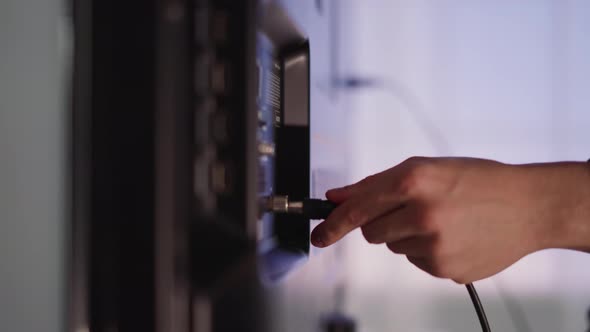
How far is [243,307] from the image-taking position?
318 millimetres

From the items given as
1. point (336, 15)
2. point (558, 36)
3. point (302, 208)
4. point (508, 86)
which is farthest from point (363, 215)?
point (558, 36)

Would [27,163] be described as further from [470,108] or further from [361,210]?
[470,108]

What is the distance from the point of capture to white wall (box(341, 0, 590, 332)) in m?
1.02

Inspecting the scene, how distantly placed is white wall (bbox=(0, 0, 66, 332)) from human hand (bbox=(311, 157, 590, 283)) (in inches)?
9.6

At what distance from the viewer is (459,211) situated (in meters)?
0.36

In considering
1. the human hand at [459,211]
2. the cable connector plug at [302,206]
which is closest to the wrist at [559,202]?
the human hand at [459,211]

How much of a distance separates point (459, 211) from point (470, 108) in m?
0.77

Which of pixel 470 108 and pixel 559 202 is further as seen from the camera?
pixel 470 108

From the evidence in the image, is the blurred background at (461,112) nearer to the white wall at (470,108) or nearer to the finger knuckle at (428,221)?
the white wall at (470,108)

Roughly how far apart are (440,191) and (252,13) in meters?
0.23

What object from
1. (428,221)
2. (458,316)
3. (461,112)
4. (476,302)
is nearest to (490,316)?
(458,316)

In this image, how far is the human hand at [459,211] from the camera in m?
0.35

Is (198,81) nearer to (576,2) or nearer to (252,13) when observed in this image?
(252,13)

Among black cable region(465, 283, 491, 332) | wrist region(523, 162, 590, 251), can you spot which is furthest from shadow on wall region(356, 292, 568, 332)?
wrist region(523, 162, 590, 251)
